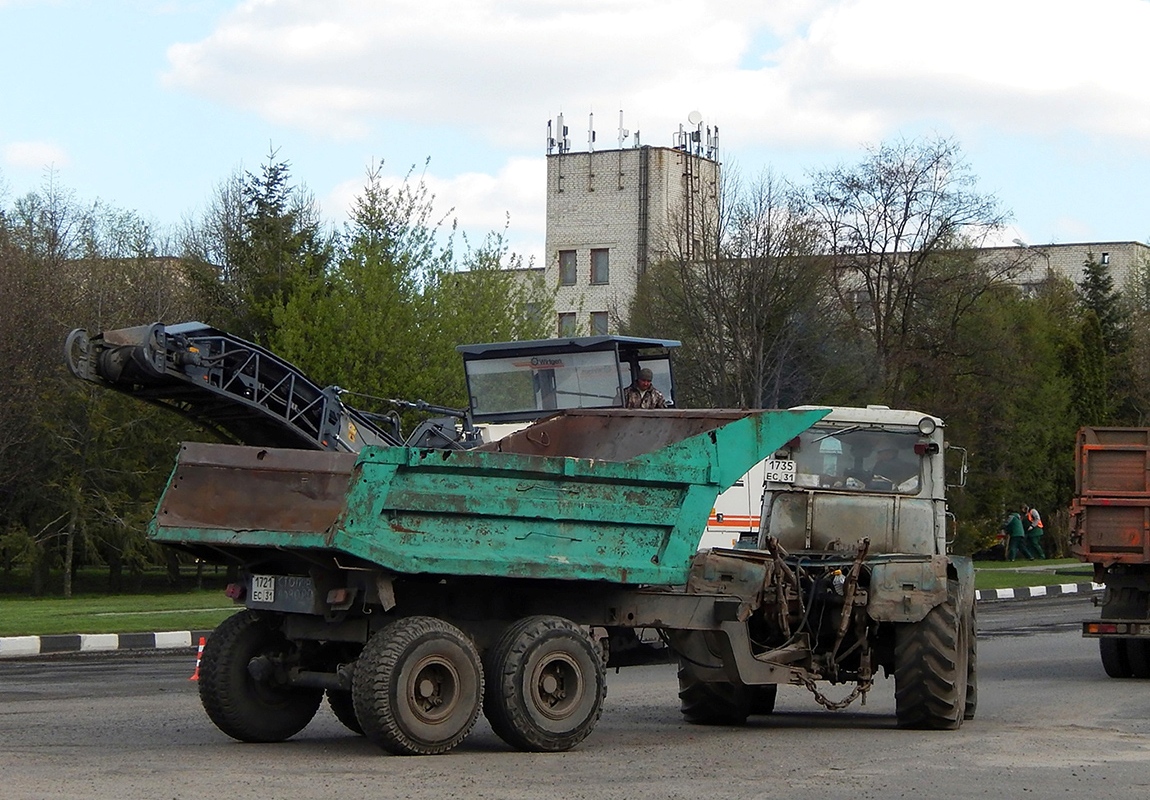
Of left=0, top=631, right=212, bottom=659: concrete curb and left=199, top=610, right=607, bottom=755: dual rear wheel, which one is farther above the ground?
left=199, top=610, right=607, bottom=755: dual rear wheel

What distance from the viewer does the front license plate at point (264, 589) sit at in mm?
9922

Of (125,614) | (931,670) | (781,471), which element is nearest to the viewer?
(931,670)

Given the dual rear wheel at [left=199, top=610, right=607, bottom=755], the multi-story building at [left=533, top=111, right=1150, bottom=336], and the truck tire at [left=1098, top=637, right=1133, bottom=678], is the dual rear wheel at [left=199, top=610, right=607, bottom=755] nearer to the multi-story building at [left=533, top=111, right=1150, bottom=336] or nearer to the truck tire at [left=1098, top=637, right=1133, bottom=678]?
the truck tire at [left=1098, top=637, right=1133, bottom=678]

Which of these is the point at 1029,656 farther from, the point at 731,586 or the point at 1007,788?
the point at 1007,788

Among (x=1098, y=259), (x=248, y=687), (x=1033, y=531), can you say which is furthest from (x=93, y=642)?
(x=1098, y=259)

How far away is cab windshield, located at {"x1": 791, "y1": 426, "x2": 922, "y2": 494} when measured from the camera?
42.0ft

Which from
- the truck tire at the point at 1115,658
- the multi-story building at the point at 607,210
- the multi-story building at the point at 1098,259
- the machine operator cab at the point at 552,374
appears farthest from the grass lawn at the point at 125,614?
the multi-story building at the point at 1098,259

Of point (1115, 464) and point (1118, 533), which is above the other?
point (1115, 464)

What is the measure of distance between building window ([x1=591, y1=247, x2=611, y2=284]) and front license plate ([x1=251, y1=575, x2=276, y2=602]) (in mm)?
53443

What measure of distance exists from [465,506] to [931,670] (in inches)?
143

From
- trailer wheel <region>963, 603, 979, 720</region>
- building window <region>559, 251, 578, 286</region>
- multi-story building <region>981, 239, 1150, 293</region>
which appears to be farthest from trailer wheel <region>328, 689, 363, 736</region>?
multi-story building <region>981, 239, 1150, 293</region>

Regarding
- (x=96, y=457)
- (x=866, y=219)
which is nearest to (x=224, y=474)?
(x=96, y=457)

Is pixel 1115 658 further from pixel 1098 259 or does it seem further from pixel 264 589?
pixel 1098 259

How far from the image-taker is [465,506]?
382 inches
